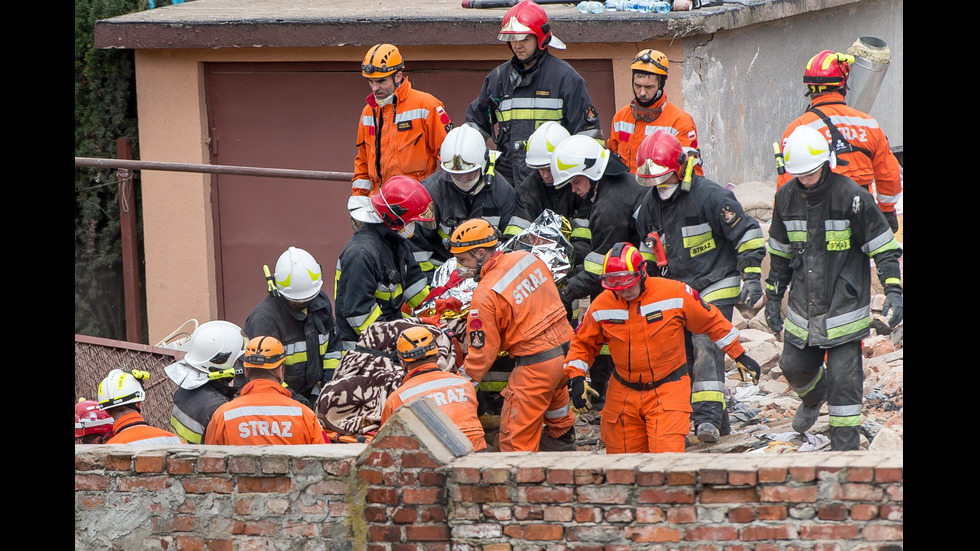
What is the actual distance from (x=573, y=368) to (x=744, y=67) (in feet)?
17.8

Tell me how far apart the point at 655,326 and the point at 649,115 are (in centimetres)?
225

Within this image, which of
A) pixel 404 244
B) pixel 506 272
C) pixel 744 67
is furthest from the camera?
pixel 744 67

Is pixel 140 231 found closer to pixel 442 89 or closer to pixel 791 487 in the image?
pixel 442 89

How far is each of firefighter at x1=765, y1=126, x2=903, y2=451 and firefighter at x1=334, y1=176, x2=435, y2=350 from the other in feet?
7.86

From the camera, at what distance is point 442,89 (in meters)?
12.0

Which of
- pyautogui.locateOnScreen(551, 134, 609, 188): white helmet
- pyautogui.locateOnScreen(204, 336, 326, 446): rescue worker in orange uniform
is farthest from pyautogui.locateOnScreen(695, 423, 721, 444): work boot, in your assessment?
pyautogui.locateOnScreen(204, 336, 326, 446): rescue worker in orange uniform

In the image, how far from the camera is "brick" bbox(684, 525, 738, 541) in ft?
16.3

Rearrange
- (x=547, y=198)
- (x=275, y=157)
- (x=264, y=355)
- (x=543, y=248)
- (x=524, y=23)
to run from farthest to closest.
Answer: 1. (x=275, y=157)
2. (x=524, y=23)
3. (x=547, y=198)
4. (x=543, y=248)
5. (x=264, y=355)

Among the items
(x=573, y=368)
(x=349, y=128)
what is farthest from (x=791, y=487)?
(x=349, y=128)

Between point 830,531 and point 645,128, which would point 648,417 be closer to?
point 830,531

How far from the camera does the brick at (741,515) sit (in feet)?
16.2

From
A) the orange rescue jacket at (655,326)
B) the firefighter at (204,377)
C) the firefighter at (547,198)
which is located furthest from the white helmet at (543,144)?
the firefighter at (204,377)

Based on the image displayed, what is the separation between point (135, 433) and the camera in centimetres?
685

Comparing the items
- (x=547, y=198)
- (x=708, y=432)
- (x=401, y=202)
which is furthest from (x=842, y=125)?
(x=401, y=202)
